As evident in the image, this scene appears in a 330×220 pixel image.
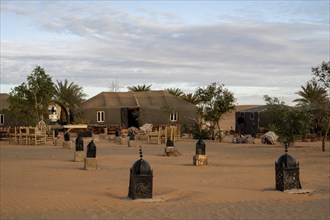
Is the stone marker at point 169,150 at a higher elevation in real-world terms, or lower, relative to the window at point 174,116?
lower

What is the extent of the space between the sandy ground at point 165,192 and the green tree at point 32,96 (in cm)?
1808

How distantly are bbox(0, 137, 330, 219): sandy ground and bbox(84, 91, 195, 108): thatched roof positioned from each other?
3230 cm

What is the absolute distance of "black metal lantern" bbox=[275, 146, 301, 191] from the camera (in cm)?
1223

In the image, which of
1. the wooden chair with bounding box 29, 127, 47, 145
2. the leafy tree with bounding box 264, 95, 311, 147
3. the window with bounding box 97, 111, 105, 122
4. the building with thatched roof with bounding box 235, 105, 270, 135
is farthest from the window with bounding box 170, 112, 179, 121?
the leafy tree with bounding box 264, 95, 311, 147

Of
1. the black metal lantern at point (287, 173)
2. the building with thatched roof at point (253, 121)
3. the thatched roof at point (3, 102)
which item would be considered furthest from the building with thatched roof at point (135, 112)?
the black metal lantern at point (287, 173)

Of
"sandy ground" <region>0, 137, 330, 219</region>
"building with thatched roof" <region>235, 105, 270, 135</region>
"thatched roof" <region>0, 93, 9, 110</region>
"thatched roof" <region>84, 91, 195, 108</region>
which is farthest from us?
"thatched roof" <region>84, 91, 195, 108</region>

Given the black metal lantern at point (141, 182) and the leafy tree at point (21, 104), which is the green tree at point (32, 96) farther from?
the black metal lantern at point (141, 182)

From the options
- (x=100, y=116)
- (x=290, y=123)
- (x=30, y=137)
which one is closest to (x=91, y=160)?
(x=290, y=123)

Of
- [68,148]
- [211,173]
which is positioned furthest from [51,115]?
[211,173]

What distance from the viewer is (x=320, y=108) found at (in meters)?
26.7

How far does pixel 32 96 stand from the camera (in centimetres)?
3831

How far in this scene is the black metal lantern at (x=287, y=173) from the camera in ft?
40.1

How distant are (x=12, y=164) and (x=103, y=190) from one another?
7822 mm

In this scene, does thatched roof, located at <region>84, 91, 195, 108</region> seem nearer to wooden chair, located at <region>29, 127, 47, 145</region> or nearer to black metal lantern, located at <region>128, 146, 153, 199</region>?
wooden chair, located at <region>29, 127, 47, 145</region>
